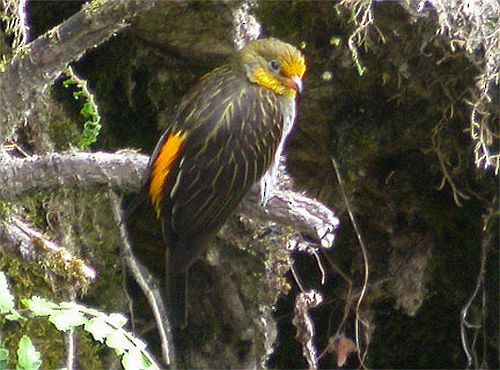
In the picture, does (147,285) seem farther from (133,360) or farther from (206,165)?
(133,360)

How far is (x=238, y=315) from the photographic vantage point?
11.3ft

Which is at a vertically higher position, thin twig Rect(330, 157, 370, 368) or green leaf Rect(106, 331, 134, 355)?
green leaf Rect(106, 331, 134, 355)

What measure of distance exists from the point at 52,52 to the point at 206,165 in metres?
0.55

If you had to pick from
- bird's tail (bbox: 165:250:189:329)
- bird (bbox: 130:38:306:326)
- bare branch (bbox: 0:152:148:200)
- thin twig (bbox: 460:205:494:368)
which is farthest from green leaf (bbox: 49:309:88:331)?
thin twig (bbox: 460:205:494:368)

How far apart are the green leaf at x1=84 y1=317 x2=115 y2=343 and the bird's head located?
4.07ft

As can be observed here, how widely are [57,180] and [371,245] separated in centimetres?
158

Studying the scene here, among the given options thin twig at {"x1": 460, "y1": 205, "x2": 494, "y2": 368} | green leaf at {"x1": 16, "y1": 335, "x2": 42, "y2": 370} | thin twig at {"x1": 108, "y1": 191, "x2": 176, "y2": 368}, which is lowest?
thin twig at {"x1": 460, "y1": 205, "x2": 494, "y2": 368}

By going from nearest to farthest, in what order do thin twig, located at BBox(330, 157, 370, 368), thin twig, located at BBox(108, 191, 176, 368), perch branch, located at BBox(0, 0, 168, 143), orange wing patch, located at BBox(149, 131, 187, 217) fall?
perch branch, located at BBox(0, 0, 168, 143)
orange wing patch, located at BBox(149, 131, 187, 217)
thin twig, located at BBox(108, 191, 176, 368)
thin twig, located at BBox(330, 157, 370, 368)

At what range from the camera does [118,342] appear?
83.3 inches

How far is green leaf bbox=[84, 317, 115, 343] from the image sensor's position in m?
2.09

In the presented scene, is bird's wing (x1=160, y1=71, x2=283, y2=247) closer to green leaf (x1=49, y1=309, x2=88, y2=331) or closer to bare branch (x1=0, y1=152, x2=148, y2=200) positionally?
bare branch (x1=0, y1=152, x2=148, y2=200)

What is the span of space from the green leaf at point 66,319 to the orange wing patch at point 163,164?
717 mm

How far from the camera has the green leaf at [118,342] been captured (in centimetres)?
211

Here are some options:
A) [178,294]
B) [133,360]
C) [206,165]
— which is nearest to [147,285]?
[178,294]
